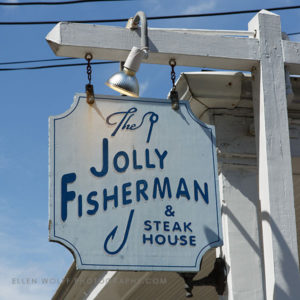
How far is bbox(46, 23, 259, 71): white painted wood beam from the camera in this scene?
5492 millimetres

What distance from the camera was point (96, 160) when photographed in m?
5.10

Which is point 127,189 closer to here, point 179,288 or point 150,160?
point 150,160

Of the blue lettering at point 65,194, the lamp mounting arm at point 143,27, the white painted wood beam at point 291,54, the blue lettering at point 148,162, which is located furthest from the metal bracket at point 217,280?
the lamp mounting arm at point 143,27

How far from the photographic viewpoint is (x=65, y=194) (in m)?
4.90

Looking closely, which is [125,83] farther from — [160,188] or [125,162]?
[160,188]

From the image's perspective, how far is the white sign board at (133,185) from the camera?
4.87 metres

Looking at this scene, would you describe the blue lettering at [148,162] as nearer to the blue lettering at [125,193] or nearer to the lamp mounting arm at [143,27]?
the blue lettering at [125,193]

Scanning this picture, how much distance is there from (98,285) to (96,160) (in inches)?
162

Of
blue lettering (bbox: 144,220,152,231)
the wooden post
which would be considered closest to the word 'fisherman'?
blue lettering (bbox: 144,220,152,231)

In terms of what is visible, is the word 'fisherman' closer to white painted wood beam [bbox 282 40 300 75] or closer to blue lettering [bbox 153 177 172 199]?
blue lettering [bbox 153 177 172 199]

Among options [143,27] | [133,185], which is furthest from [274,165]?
[143,27]

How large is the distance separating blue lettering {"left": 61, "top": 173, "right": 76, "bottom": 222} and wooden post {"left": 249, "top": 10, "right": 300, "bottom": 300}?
1.51 meters

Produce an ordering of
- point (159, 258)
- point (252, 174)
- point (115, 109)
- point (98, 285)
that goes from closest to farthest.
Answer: point (159, 258), point (115, 109), point (252, 174), point (98, 285)

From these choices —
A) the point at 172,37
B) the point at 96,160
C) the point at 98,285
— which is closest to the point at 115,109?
the point at 96,160
